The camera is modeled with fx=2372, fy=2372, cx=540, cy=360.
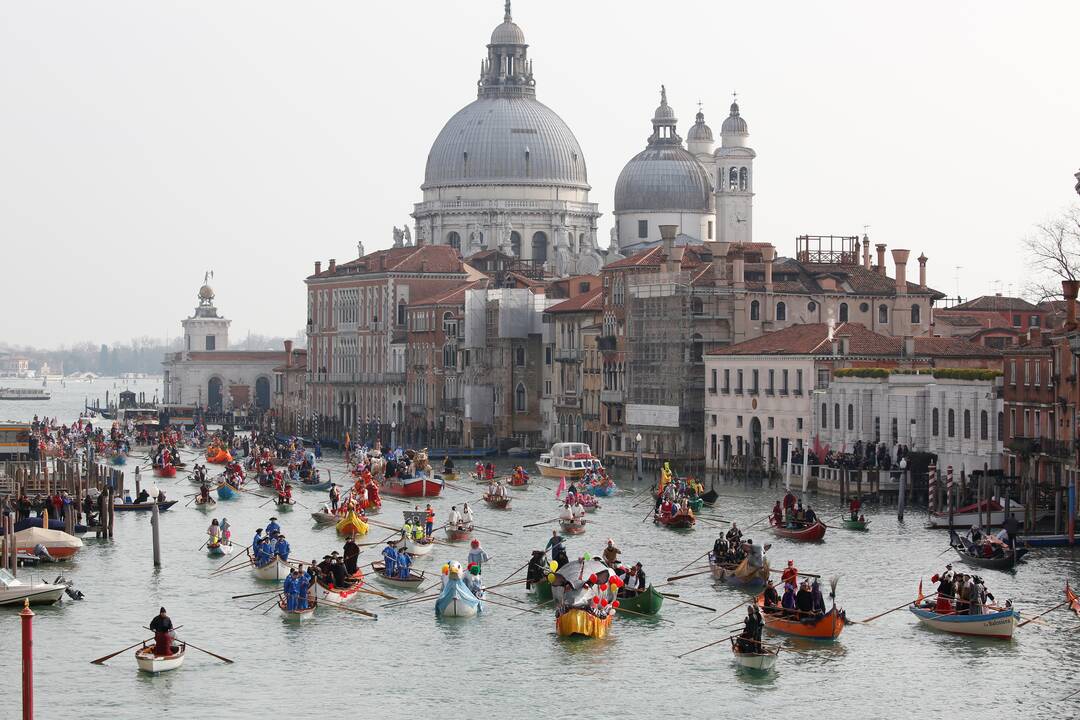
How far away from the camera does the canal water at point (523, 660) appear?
136ft

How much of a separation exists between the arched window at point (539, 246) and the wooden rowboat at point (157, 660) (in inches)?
4624

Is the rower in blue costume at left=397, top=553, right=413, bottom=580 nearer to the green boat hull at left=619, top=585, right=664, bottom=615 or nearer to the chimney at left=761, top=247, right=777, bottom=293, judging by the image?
the green boat hull at left=619, top=585, right=664, bottom=615

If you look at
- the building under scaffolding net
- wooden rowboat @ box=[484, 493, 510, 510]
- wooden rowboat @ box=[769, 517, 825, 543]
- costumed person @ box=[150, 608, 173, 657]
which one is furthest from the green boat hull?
the building under scaffolding net

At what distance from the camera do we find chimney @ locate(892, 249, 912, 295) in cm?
10006

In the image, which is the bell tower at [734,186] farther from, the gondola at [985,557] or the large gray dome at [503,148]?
the gondola at [985,557]

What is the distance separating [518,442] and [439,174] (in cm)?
4682

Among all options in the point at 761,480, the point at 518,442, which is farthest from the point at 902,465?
the point at 518,442

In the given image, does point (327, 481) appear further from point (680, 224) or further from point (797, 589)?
point (680, 224)

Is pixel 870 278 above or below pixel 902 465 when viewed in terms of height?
above

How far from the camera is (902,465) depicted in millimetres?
75438

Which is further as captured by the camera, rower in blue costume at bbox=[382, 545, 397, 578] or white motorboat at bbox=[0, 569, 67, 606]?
rower in blue costume at bbox=[382, 545, 397, 578]

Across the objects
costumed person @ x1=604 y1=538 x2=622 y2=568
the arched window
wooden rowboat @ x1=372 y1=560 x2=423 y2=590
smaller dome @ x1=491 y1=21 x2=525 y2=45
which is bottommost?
wooden rowboat @ x1=372 y1=560 x2=423 y2=590

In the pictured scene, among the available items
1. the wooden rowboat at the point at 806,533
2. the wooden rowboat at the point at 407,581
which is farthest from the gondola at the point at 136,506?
the wooden rowboat at the point at 407,581

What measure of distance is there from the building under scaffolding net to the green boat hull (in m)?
46.5
